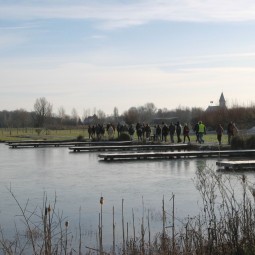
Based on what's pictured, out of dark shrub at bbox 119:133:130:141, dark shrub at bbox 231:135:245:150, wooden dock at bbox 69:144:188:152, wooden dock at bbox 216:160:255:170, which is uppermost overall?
dark shrub at bbox 119:133:130:141

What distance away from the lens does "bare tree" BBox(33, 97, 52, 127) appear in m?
95.1

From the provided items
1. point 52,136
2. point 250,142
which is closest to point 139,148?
point 250,142

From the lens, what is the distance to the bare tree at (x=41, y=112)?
95.1 m

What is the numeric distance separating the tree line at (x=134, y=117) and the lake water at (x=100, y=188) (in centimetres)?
3040

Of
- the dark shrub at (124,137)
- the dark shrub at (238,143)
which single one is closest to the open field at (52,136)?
the dark shrub at (124,137)

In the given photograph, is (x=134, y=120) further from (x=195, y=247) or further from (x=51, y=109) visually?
(x=195, y=247)

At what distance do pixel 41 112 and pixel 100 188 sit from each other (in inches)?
3269

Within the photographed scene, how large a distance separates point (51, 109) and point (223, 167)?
85.5 m

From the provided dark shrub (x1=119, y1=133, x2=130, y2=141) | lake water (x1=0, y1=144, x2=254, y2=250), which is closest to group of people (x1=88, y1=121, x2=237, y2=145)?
dark shrub (x1=119, y1=133, x2=130, y2=141)

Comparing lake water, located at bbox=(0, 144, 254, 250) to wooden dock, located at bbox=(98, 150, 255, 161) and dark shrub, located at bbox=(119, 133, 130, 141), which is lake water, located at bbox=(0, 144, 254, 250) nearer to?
wooden dock, located at bbox=(98, 150, 255, 161)

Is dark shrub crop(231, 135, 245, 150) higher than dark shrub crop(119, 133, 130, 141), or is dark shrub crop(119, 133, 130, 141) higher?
dark shrub crop(119, 133, 130, 141)

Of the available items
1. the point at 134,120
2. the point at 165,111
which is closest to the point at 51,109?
the point at 134,120

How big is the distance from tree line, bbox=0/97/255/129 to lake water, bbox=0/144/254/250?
30.4 meters

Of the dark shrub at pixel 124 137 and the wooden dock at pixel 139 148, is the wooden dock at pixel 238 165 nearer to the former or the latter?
the wooden dock at pixel 139 148
